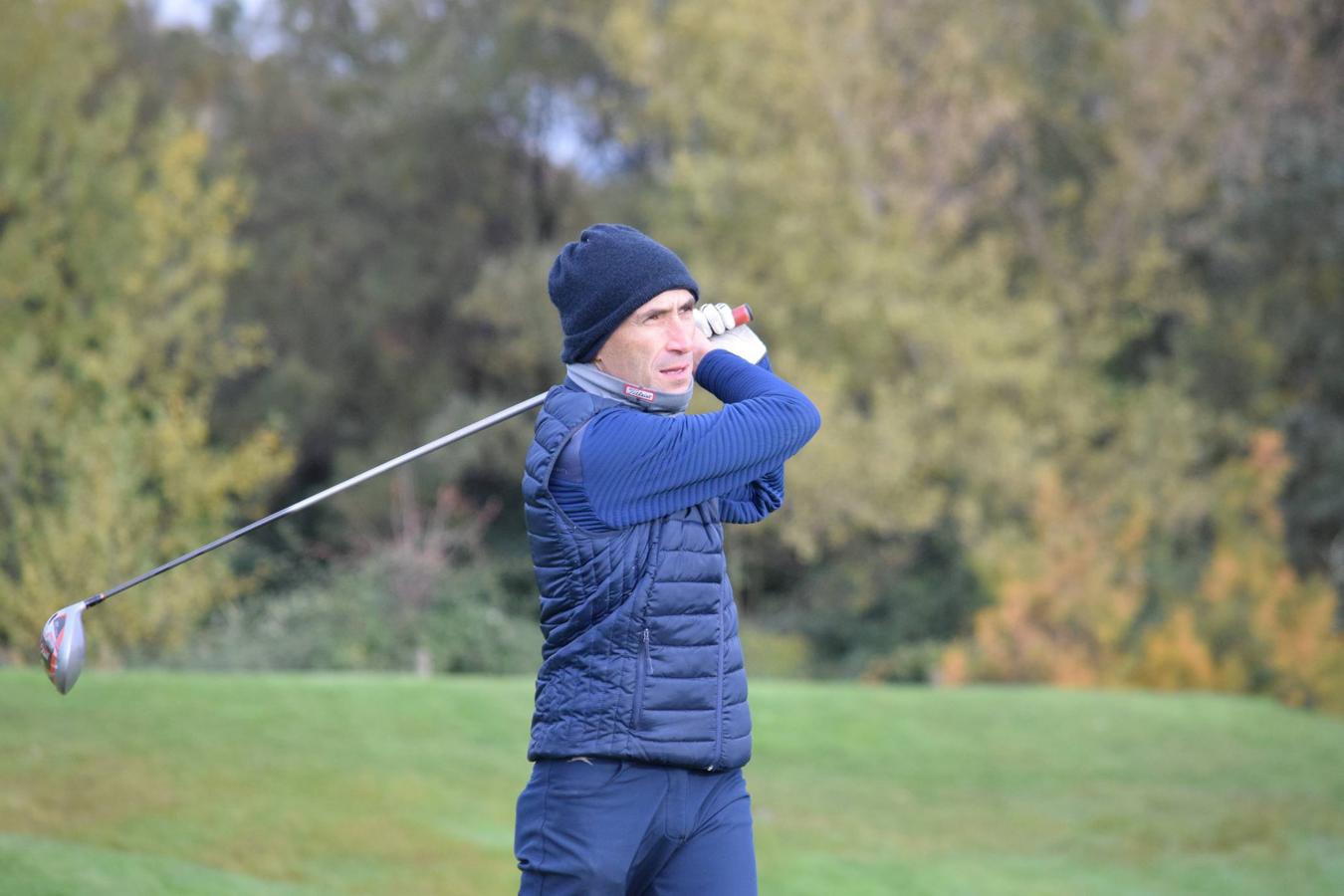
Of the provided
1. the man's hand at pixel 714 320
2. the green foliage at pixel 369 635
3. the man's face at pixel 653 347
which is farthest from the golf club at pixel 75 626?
the green foliage at pixel 369 635

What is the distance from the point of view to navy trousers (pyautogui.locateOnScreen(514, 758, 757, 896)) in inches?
116

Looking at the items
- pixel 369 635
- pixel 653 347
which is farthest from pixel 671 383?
pixel 369 635

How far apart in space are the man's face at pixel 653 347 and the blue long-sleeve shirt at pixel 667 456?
3.3 inches

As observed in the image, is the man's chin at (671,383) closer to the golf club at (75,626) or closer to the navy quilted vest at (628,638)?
the navy quilted vest at (628,638)

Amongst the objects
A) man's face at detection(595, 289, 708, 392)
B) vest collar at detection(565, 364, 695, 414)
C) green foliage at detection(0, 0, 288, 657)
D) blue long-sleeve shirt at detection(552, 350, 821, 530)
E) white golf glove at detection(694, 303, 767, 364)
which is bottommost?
blue long-sleeve shirt at detection(552, 350, 821, 530)

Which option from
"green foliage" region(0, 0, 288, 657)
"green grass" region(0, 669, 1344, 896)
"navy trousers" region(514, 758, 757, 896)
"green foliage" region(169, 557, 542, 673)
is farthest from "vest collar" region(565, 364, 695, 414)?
"green foliage" region(0, 0, 288, 657)

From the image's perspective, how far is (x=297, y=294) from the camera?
27781mm

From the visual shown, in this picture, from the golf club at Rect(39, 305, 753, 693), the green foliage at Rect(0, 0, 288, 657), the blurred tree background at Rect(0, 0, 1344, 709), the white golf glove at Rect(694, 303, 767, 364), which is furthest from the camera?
the blurred tree background at Rect(0, 0, 1344, 709)

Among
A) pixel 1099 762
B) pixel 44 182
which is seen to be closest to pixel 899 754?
pixel 1099 762

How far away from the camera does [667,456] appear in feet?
9.77

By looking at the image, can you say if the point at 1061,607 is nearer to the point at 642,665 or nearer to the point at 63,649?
the point at 63,649

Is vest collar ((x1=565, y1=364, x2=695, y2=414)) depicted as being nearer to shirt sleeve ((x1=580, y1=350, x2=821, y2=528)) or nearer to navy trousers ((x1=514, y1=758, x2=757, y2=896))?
shirt sleeve ((x1=580, y1=350, x2=821, y2=528))

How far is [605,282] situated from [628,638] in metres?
0.67

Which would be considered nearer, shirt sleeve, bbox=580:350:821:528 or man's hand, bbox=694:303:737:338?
shirt sleeve, bbox=580:350:821:528
